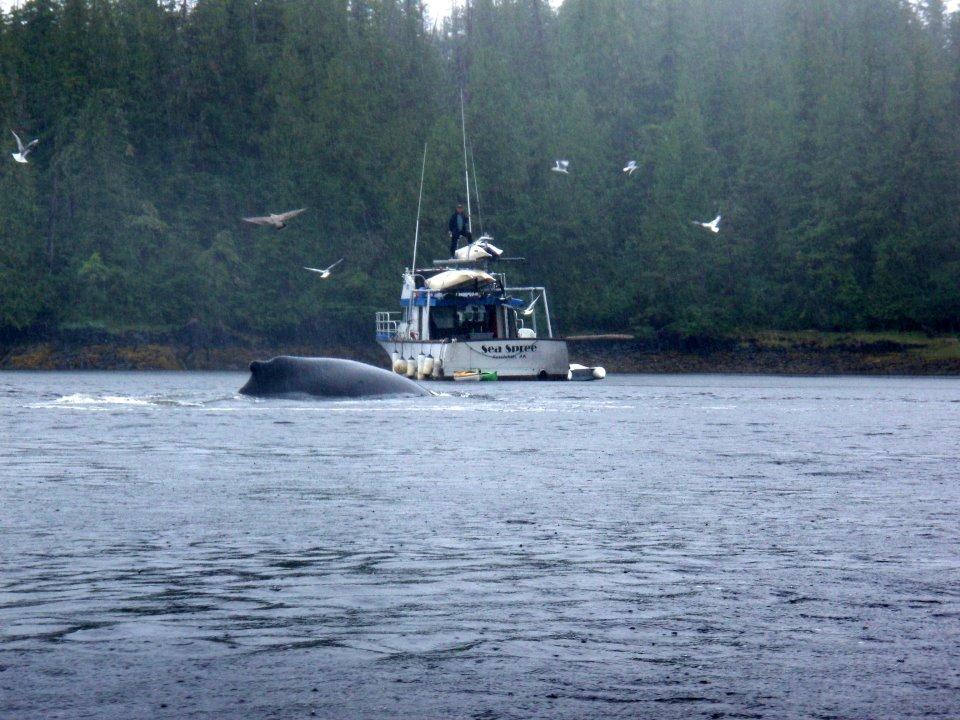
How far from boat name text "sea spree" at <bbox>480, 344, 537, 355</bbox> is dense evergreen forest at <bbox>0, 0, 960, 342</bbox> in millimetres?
31224

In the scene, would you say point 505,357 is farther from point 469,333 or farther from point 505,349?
point 469,333

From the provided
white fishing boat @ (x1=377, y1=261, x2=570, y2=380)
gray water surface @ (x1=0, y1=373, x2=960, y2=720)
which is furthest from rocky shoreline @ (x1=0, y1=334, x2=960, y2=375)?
gray water surface @ (x1=0, y1=373, x2=960, y2=720)

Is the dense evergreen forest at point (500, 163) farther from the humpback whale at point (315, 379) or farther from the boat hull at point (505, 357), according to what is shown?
the humpback whale at point (315, 379)

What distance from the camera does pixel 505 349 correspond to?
187 ft

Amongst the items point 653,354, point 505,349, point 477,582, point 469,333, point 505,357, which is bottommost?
point 477,582

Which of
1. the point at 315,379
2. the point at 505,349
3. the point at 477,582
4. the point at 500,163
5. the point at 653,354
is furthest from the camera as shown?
the point at 500,163

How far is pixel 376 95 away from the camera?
106 meters

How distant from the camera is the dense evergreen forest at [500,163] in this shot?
89.8 meters

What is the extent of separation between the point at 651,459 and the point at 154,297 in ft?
247

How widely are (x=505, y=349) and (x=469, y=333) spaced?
376 centimetres

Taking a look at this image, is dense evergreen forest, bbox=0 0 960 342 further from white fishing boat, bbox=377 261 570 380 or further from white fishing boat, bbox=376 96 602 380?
white fishing boat, bbox=377 261 570 380

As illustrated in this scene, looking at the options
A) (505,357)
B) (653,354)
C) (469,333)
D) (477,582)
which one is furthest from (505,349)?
(477,582)

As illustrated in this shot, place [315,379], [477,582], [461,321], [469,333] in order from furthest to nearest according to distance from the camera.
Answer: [461,321] → [469,333] → [315,379] → [477,582]

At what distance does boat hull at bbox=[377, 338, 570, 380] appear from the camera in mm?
56781
